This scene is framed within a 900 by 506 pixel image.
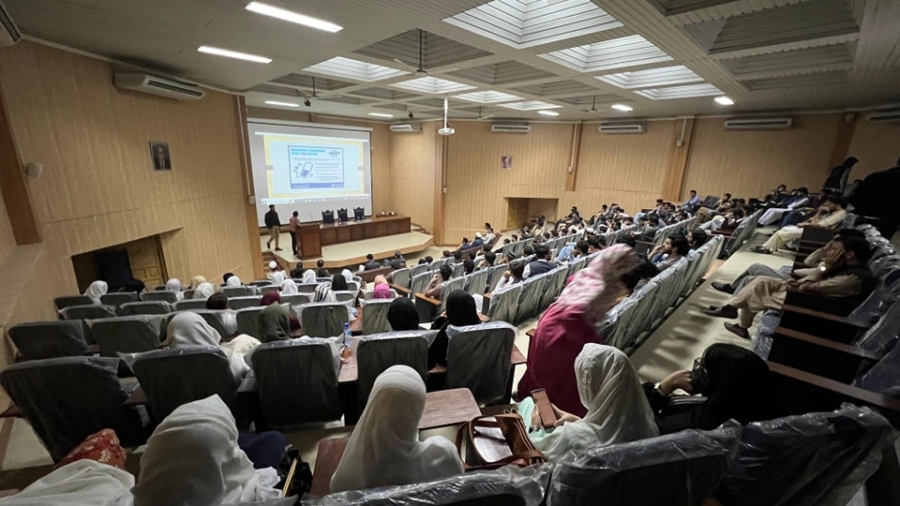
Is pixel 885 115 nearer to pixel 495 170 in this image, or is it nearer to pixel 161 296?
pixel 495 170

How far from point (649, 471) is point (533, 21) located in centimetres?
469

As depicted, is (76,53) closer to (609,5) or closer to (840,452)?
(609,5)

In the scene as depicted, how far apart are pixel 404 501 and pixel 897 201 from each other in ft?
22.0

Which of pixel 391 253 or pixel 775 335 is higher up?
pixel 775 335

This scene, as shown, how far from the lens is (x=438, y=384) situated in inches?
103

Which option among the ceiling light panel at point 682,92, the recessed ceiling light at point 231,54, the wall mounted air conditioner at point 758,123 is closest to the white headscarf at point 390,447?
the recessed ceiling light at point 231,54

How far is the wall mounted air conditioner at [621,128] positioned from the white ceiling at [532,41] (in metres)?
3.66

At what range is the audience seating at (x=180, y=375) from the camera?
204 cm

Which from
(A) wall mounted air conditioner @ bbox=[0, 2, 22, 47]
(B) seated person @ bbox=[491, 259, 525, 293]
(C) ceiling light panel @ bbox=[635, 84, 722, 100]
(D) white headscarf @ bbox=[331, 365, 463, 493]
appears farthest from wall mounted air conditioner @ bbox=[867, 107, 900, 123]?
(A) wall mounted air conditioner @ bbox=[0, 2, 22, 47]

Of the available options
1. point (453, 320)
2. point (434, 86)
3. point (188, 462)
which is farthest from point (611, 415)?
point (434, 86)

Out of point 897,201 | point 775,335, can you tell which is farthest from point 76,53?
point 897,201

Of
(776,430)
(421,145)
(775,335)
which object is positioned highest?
(421,145)

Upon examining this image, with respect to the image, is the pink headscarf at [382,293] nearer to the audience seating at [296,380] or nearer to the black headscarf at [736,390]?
the audience seating at [296,380]

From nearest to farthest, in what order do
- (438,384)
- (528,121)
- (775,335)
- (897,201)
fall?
(775,335) < (438,384) < (897,201) < (528,121)
